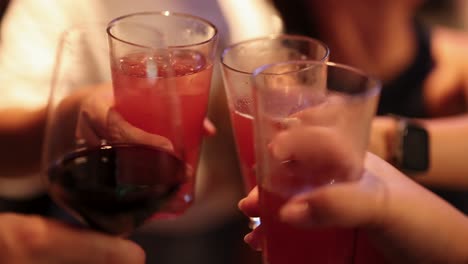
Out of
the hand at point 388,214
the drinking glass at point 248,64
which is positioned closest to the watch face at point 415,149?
the drinking glass at point 248,64

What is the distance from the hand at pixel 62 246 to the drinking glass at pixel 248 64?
0.32m

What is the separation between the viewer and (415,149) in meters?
1.30

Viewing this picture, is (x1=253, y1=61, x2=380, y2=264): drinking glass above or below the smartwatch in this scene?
above

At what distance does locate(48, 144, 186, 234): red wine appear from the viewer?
0.57m

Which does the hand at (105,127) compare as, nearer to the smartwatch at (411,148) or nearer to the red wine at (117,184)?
the red wine at (117,184)

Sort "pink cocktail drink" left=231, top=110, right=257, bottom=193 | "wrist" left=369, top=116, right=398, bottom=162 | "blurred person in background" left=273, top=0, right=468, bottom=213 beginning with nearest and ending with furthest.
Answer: "pink cocktail drink" left=231, top=110, right=257, bottom=193
"wrist" left=369, top=116, right=398, bottom=162
"blurred person in background" left=273, top=0, right=468, bottom=213

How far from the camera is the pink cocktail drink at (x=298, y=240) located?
61 cm

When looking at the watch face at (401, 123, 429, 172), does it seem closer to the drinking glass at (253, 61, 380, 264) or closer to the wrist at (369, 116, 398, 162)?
the wrist at (369, 116, 398, 162)

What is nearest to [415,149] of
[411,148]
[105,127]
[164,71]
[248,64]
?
[411,148]

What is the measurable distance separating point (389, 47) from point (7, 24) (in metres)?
1.10

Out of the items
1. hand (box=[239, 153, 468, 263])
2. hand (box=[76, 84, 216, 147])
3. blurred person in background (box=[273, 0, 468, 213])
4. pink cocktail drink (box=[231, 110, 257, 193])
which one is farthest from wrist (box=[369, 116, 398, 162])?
hand (box=[76, 84, 216, 147])

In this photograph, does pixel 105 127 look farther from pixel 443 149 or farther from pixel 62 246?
pixel 443 149

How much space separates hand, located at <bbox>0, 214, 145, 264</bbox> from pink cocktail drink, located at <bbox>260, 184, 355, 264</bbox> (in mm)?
139

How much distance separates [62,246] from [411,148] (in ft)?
3.01
